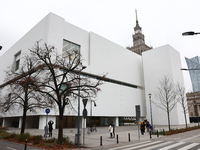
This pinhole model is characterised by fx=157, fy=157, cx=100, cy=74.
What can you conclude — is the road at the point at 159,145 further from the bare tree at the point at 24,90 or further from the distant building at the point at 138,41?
the distant building at the point at 138,41

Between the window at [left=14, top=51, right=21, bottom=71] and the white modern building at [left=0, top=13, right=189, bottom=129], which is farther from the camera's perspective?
the window at [left=14, top=51, right=21, bottom=71]

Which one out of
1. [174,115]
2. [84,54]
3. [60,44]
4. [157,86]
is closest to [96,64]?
[84,54]

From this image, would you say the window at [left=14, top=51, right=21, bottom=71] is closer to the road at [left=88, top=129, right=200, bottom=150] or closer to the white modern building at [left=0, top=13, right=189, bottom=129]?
the white modern building at [left=0, top=13, right=189, bottom=129]

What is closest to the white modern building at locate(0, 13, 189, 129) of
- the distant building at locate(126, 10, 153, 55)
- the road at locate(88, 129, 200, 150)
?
the road at locate(88, 129, 200, 150)

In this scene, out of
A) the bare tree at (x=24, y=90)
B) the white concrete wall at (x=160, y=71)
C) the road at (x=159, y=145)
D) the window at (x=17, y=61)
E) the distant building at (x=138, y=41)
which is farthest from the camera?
the distant building at (x=138, y=41)

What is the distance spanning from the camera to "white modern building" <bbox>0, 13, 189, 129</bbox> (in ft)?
101

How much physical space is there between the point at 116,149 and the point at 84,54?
1046 inches

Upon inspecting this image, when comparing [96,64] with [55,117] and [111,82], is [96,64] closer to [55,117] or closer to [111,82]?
[111,82]

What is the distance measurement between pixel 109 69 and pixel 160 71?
16.8 metres

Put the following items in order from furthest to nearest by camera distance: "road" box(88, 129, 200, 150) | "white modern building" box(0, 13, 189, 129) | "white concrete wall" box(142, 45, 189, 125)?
"white concrete wall" box(142, 45, 189, 125), "white modern building" box(0, 13, 189, 129), "road" box(88, 129, 200, 150)

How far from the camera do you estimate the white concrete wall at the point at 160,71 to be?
1669 inches

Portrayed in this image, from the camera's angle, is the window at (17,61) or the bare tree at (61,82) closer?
the bare tree at (61,82)

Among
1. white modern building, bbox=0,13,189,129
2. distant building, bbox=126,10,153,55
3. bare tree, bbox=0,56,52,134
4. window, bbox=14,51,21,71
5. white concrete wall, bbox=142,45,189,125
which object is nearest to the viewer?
bare tree, bbox=0,56,52,134

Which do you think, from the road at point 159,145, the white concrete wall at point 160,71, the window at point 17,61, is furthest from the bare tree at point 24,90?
the white concrete wall at point 160,71
